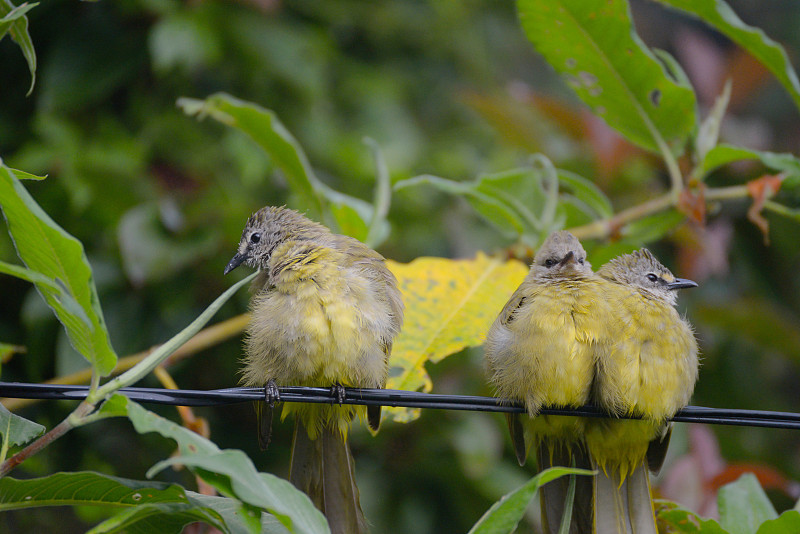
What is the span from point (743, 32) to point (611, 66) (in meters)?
0.52

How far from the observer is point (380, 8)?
233 inches

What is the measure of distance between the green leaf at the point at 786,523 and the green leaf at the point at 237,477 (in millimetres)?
1349

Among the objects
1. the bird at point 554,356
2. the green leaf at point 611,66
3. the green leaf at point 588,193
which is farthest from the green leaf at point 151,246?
the green leaf at point 611,66

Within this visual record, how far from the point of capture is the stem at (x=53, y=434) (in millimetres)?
1865

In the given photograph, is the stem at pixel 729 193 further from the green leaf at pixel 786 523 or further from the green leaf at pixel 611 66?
the green leaf at pixel 786 523

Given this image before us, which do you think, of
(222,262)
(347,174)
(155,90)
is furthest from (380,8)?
(222,262)

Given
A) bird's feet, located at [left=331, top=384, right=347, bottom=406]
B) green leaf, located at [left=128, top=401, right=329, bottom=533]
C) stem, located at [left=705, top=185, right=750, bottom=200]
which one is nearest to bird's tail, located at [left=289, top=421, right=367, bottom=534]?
bird's feet, located at [left=331, top=384, right=347, bottom=406]

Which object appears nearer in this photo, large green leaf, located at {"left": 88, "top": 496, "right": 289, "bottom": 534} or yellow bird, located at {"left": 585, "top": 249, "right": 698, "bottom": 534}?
large green leaf, located at {"left": 88, "top": 496, "right": 289, "bottom": 534}

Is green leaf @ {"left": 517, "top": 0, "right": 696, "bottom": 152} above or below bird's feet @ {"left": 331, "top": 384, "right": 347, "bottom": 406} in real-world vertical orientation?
above

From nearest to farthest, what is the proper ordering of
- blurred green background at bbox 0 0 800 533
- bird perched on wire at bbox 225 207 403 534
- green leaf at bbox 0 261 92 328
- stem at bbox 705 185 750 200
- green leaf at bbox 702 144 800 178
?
green leaf at bbox 0 261 92 328
bird perched on wire at bbox 225 207 403 534
green leaf at bbox 702 144 800 178
stem at bbox 705 185 750 200
blurred green background at bbox 0 0 800 533

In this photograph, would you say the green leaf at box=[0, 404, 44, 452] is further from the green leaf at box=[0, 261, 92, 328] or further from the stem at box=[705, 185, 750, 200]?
the stem at box=[705, 185, 750, 200]

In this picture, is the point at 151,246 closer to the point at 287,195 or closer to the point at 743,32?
the point at 287,195

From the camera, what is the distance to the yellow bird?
9.20 feet

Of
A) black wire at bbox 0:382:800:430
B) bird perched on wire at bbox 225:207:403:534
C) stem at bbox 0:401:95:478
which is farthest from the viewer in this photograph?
bird perched on wire at bbox 225:207:403:534
